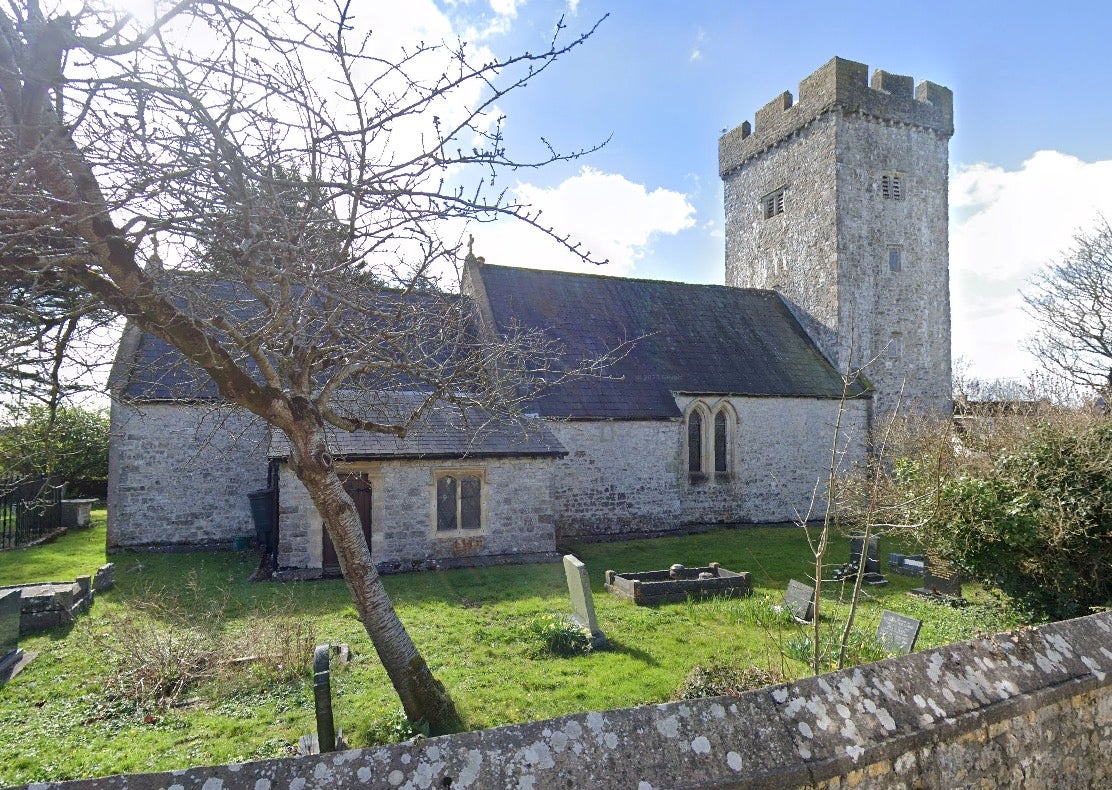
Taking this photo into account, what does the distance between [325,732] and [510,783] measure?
3410 mm

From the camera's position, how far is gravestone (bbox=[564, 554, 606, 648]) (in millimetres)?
7766

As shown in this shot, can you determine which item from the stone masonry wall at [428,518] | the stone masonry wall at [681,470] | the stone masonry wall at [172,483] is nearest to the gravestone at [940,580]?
the stone masonry wall at [681,470]

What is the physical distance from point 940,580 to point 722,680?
641cm

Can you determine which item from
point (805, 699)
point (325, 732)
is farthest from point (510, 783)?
point (325, 732)

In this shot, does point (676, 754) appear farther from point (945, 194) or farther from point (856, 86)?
point (945, 194)

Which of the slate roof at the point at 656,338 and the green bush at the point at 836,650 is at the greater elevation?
the slate roof at the point at 656,338

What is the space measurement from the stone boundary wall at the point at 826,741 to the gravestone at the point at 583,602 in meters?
5.01

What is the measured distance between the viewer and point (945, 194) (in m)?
21.4

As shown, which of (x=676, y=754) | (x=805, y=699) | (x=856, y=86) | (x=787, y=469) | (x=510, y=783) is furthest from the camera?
(x=856, y=86)

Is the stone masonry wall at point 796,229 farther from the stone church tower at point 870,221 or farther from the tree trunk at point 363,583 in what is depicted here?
the tree trunk at point 363,583

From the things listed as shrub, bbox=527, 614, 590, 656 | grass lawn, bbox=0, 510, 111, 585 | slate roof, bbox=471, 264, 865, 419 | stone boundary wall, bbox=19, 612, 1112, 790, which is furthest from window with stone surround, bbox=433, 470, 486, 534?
stone boundary wall, bbox=19, 612, 1112, 790

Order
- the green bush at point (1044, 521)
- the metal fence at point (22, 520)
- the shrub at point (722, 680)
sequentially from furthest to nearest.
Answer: the metal fence at point (22, 520)
the green bush at point (1044, 521)
the shrub at point (722, 680)

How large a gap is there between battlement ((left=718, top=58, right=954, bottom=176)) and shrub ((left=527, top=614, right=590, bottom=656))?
62.2 ft

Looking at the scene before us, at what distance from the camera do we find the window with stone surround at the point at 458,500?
12531 mm
